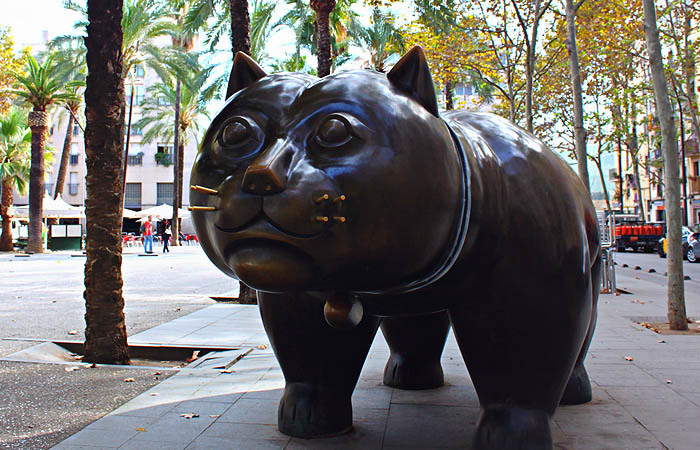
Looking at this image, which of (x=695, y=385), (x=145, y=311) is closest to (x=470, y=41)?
(x=145, y=311)

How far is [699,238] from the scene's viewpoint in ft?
71.5

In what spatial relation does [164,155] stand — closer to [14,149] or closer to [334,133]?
[14,149]

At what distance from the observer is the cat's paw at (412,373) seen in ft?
13.7

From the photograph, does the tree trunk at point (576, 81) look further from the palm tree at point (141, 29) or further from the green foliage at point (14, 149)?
the green foliage at point (14, 149)

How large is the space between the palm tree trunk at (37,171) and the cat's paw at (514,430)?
84.7 feet

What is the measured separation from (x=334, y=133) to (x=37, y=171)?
86.0 ft

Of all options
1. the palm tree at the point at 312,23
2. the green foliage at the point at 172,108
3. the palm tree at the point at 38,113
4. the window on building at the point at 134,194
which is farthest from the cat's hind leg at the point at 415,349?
the window on building at the point at 134,194

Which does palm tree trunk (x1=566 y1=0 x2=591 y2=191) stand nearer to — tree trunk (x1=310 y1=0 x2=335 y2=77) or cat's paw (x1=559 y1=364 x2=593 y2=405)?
tree trunk (x1=310 y1=0 x2=335 y2=77)

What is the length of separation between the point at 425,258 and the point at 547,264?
27.0 inches

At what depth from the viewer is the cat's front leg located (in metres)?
3.03

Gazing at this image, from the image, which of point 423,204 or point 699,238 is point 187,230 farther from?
point 423,204

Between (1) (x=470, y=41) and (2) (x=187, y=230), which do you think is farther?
(2) (x=187, y=230)

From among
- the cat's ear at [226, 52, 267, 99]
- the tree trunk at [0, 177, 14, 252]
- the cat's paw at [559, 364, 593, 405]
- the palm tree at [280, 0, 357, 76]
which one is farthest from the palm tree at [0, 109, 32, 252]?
the cat's ear at [226, 52, 267, 99]

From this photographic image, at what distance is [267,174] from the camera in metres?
1.92
